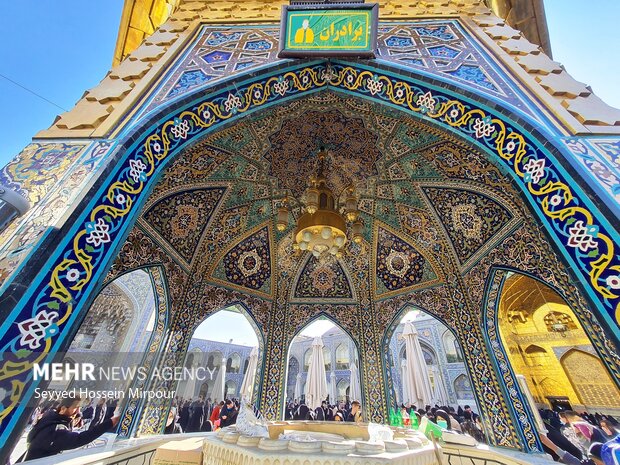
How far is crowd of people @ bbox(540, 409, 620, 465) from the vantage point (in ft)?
13.8

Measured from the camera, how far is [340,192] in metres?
5.89

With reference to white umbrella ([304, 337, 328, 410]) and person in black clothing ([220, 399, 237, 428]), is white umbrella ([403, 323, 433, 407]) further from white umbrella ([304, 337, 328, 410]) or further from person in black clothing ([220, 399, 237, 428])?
person in black clothing ([220, 399, 237, 428])

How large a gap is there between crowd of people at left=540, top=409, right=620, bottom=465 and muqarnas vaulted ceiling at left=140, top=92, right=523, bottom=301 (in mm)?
3021

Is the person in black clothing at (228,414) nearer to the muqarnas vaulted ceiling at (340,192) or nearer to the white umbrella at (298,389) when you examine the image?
the muqarnas vaulted ceiling at (340,192)

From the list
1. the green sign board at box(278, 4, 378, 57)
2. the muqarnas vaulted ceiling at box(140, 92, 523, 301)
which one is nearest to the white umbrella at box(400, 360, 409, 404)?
the muqarnas vaulted ceiling at box(140, 92, 523, 301)

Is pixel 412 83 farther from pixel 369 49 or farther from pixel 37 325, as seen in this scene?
pixel 37 325

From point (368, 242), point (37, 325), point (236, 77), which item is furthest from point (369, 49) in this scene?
point (368, 242)

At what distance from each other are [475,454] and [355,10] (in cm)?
607

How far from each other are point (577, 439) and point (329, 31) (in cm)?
857

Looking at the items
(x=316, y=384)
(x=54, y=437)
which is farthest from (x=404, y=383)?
(x=54, y=437)

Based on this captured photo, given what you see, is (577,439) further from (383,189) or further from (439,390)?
(439,390)

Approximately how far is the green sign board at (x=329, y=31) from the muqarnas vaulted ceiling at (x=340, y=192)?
70 centimetres

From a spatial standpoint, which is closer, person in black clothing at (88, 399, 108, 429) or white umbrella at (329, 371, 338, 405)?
person in black clothing at (88, 399, 108, 429)

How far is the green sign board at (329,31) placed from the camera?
328cm
